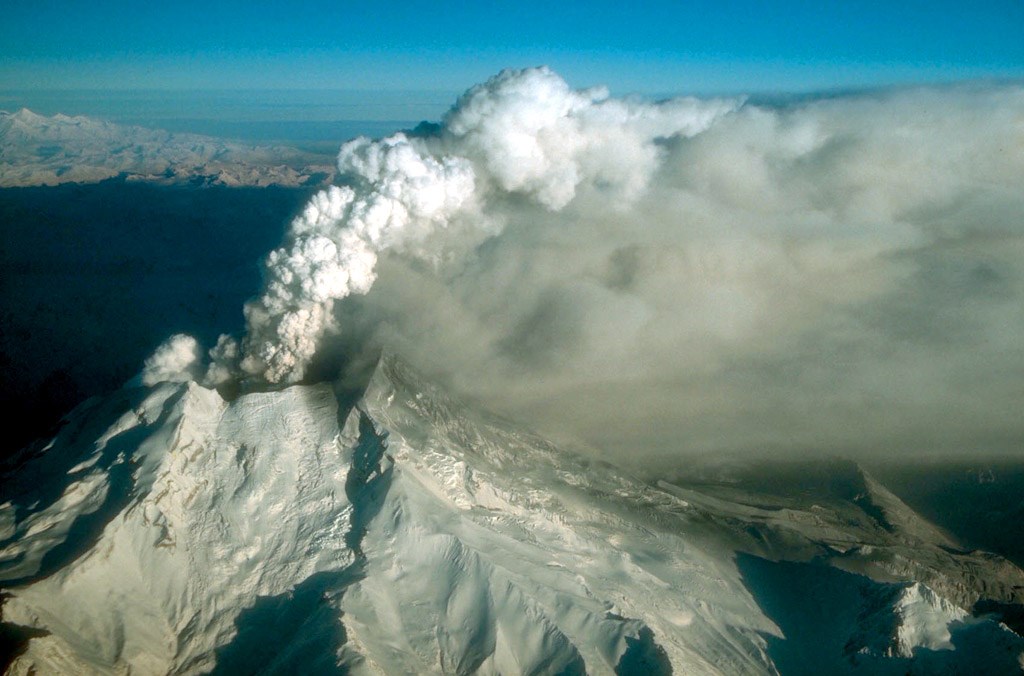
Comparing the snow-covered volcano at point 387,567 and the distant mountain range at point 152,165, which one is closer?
the snow-covered volcano at point 387,567

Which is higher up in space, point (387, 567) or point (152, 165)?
point (152, 165)

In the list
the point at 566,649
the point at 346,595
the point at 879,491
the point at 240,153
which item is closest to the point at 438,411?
the point at 346,595

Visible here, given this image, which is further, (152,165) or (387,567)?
(152,165)

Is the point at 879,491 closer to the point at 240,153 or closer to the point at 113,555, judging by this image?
the point at 113,555

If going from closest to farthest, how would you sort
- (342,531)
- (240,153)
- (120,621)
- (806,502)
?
1. (120,621)
2. (342,531)
3. (806,502)
4. (240,153)

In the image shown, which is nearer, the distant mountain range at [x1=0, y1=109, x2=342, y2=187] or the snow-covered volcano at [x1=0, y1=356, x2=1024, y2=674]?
the snow-covered volcano at [x1=0, y1=356, x2=1024, y2=674]

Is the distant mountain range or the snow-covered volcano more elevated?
the distant mountain range

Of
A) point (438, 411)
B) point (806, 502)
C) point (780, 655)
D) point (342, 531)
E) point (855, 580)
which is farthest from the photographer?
point (806, 502)

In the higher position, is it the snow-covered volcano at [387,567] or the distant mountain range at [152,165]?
the distant mountain range at [152,165]
